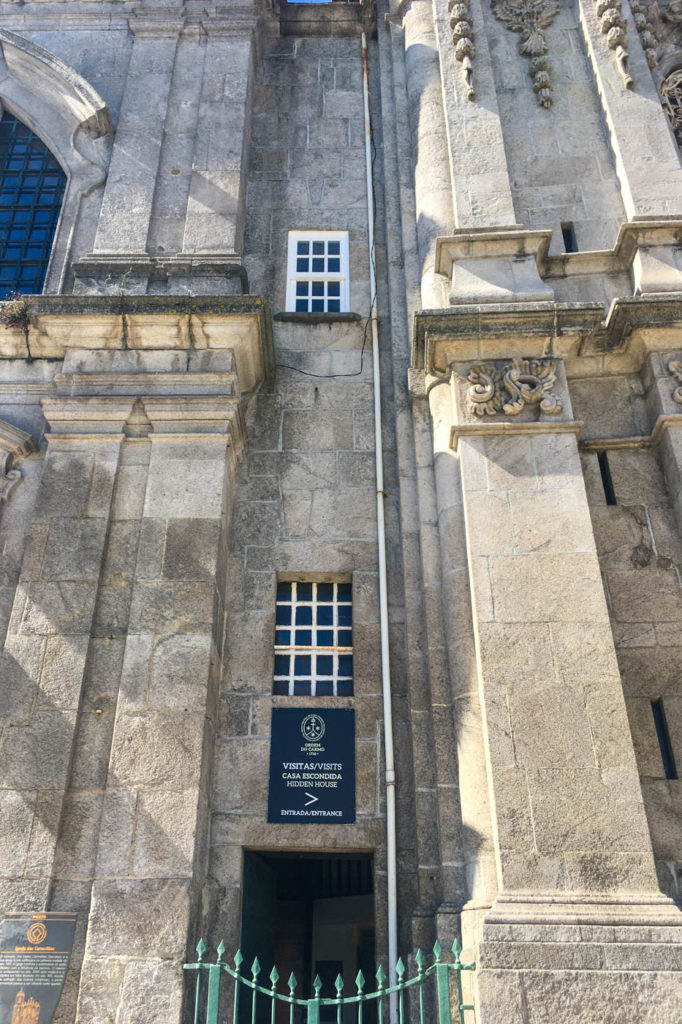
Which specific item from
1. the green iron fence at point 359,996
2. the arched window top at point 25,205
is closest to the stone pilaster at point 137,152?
the arched window top at point 25,205

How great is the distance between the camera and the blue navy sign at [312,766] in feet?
26.9

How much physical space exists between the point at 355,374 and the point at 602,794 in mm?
6290

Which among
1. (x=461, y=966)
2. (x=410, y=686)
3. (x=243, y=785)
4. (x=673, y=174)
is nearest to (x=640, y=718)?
(x=410, y=686)

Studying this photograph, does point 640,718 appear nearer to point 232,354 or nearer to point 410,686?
point 410,686

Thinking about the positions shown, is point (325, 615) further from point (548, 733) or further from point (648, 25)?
point (648, 25)

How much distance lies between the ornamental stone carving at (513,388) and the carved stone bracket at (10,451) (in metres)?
5.27

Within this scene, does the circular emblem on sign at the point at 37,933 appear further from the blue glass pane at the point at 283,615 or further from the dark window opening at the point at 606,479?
the dark window opening at the point at 606,479

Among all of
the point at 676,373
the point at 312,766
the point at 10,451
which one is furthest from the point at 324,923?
the point at 676,373

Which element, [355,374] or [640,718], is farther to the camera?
[355,374]

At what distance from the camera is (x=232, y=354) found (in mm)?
9969

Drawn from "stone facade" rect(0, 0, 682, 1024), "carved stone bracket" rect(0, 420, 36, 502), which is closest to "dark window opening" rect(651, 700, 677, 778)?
"stone facade" rect(0, 0, 682, 1024)

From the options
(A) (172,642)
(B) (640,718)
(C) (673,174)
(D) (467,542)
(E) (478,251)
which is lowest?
(B) (640,718)

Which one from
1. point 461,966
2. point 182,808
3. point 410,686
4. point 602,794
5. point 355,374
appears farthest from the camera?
point 355,374

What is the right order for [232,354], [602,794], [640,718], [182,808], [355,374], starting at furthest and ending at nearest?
1. [355,374]
2. [232,354]
3. [640,718]
4. [182,808]
5. [602,794]
